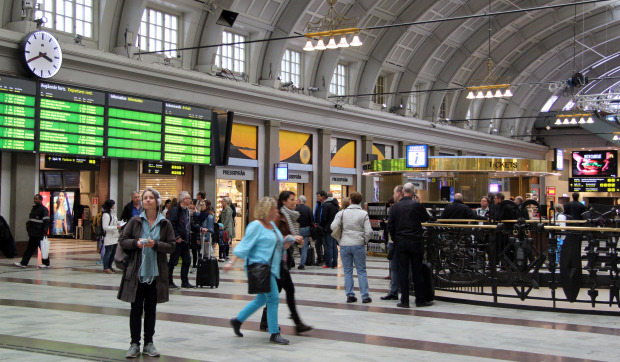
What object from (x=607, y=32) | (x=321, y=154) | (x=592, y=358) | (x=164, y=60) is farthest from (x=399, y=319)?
(x=607, y=32)

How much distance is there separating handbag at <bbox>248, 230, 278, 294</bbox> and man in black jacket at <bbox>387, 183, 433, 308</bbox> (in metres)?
3.30

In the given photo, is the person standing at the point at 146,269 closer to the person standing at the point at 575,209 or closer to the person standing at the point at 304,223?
the person standing at the point at 304,223

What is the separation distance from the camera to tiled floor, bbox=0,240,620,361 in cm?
630

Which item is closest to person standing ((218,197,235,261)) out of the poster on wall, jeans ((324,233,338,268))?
jeans ((324,233,338,268))

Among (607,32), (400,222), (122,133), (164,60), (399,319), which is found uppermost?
(607,32)

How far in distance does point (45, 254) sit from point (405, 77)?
22380mm

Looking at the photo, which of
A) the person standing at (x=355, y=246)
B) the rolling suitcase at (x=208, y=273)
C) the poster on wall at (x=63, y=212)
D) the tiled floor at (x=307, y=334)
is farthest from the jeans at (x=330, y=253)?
the poster on wall at (x=63, y=212)

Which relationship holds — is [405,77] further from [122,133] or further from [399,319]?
[399,319]

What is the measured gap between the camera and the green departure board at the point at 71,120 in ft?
56.2

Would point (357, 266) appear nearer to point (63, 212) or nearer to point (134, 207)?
point (134, 207)

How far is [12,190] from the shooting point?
56.2ft

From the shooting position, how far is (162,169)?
809 inches

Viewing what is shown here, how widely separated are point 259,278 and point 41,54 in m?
12.7

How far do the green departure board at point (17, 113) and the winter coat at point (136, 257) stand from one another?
11369 millimetres
